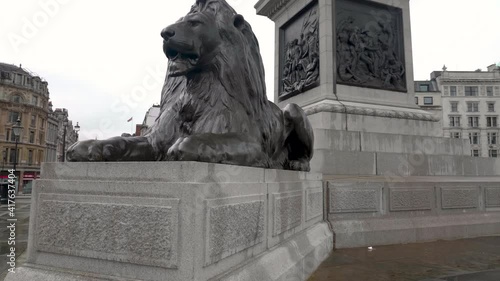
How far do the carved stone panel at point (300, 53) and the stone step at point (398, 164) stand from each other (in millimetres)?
2326

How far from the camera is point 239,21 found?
3.53 meters

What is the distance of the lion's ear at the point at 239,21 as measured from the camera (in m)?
3.47

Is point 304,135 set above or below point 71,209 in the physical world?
above

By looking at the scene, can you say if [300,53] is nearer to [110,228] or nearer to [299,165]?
[299,165]

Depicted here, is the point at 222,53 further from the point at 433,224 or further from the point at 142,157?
the point at 433,224

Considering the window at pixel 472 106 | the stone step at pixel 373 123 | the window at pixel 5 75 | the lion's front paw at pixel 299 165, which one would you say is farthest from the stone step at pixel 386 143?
the window at pixel 472 106

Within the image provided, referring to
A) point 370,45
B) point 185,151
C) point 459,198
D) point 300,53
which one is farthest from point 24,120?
point 185,151

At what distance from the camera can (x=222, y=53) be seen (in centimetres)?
315

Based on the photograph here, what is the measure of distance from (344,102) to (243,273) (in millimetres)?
5870

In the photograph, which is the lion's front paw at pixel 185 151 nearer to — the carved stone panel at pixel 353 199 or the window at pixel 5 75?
the carved stone panel at pixel 353 199

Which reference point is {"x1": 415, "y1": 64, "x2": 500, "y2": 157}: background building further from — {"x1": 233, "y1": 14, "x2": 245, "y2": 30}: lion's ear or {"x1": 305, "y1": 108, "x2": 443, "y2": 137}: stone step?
{"x1": 233, "y1": 14, "x2": 245, "y2": 30}: lion's ear

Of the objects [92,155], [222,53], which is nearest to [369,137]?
[222,53]

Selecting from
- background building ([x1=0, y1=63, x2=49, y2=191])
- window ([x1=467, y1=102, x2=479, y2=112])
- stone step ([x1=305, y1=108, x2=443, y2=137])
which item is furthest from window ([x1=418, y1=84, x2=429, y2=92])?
background building ([x1=0, y1=63, x2=49, y2=191])

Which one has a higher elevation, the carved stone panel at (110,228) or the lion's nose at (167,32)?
the lion's nose at (167,32)
